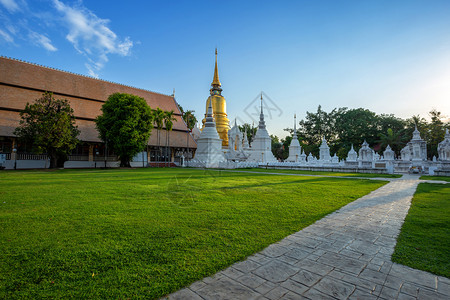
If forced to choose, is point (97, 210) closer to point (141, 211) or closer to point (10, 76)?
point (141, 211)

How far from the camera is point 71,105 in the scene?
23.5 meters

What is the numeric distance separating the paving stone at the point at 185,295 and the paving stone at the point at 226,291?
0.05 meters

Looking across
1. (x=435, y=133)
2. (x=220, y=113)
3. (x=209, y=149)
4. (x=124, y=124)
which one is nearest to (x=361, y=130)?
(x=435, y=133)

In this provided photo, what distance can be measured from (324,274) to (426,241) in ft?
6.56

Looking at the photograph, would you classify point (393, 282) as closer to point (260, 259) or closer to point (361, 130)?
point (260, 259)

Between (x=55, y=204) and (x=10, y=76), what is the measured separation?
80.6ft

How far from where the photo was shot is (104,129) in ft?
66.6

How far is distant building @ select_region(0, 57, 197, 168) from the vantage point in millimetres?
19766

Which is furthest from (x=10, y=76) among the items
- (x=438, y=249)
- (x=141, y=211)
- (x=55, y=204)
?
(x=438, y=249)

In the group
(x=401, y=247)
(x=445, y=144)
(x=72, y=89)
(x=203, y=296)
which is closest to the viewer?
(x=203, y=296)

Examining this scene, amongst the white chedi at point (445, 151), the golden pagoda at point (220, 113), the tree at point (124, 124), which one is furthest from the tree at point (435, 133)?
the tree at point (124, 124)

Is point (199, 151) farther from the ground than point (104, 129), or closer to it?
closer to it

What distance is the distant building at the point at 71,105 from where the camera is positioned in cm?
1977

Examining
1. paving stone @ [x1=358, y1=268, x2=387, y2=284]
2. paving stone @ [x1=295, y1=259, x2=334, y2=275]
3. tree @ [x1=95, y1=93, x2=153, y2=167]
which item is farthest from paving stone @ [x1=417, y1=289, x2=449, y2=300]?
tree @ [x1=95, y1=93, x2=153, y2=167]
